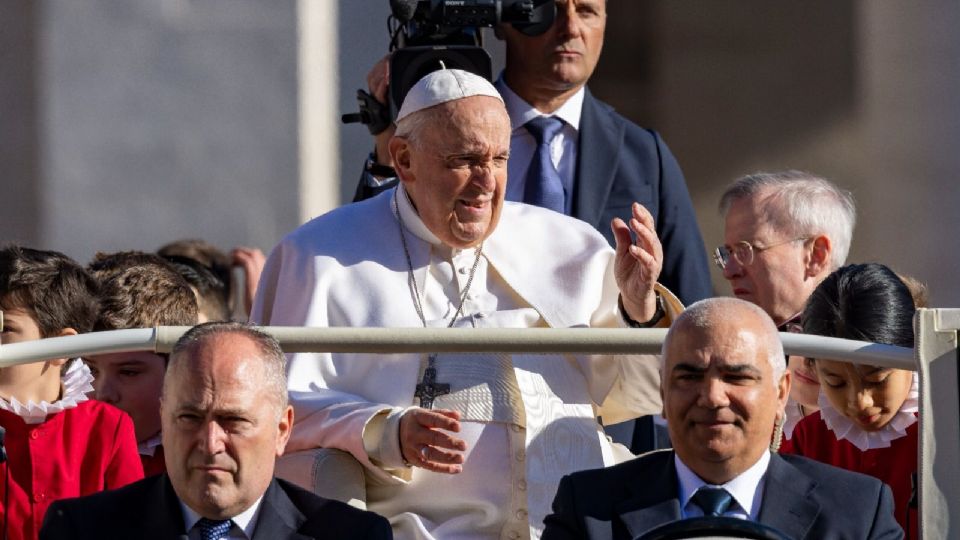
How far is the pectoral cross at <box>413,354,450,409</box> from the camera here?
5340 mm

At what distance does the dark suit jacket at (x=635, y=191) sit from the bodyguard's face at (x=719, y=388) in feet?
5.65

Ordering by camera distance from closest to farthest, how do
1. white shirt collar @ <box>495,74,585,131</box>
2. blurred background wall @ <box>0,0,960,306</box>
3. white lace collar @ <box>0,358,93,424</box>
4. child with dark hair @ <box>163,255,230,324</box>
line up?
white lace collar @ <box>0,358,93,424</box>, white shirt collar @ <box>495,74,585,131</box>, child with dark hair @ <box>163,255,230,324</box>, blurred background wall @ <box>0,0,960,306</box>

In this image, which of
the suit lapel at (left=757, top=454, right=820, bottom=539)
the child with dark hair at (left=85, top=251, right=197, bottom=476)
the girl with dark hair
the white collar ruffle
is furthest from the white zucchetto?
the suit lapel at (left=757, top=454, right=820, bottom=539)

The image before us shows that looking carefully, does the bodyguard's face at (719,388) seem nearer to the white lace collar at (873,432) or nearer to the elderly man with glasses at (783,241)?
the white lace collar at (873,432)

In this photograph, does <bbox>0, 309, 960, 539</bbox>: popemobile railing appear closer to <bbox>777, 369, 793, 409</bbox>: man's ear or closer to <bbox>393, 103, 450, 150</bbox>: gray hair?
<bbox>777, 369, 793, 409</bbox>: man's ear

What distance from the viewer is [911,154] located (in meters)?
9.20

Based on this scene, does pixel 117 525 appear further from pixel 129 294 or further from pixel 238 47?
pixel 238 47

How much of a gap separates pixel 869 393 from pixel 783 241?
1105 millimetres

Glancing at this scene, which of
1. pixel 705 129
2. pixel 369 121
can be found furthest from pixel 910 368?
pixel 705 129

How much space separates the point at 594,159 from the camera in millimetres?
6277

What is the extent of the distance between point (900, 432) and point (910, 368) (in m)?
0.69

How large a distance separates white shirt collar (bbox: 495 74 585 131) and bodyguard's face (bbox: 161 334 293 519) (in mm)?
2124

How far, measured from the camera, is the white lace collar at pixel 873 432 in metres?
5.11

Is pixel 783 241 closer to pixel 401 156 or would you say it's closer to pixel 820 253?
pixel 820 253
